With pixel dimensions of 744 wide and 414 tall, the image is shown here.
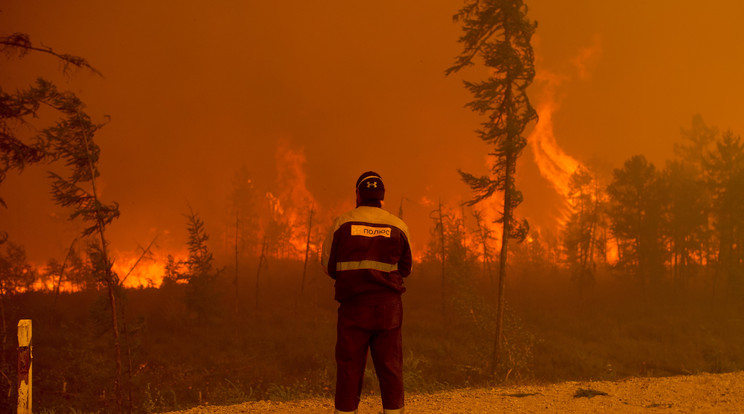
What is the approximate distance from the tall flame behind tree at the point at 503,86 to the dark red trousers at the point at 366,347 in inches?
608

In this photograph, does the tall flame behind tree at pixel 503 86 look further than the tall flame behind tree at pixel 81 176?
Yes

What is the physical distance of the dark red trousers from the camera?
477cm

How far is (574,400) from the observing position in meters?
8.34

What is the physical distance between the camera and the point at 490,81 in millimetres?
19891

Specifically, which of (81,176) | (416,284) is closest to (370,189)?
(81,176)

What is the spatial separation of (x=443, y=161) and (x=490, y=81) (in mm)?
114342

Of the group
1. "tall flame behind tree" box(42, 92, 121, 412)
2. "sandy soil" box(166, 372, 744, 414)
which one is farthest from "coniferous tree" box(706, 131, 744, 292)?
"tall flame behind tree" box(42, 92, 121, 412)

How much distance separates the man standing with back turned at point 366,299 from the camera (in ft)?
15.7

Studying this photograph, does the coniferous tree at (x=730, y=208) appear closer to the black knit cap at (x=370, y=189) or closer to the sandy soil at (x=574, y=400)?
the sandy soil at (x=574, y=400)

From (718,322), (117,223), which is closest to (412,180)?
(117,223)

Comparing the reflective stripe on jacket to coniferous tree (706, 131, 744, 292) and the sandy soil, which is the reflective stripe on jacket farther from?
coniferous tree (706, 131, 744, 292)

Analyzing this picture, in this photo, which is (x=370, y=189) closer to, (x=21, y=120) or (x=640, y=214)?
(x=21, y=120)

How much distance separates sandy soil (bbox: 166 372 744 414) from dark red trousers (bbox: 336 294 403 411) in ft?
9.21

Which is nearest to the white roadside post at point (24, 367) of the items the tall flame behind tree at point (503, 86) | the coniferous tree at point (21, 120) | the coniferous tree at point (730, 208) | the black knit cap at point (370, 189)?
the black knit cap at point (370, 189)
